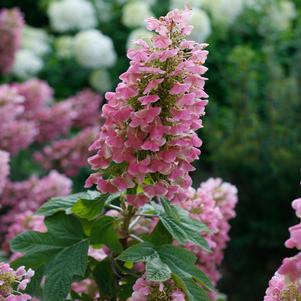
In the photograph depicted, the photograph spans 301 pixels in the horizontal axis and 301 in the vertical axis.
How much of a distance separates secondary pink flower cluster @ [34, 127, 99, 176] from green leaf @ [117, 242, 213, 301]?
5.39 ft

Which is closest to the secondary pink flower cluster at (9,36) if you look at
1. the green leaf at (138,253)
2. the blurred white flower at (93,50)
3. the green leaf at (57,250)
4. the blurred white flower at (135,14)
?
the blurred white flower at (93,50)

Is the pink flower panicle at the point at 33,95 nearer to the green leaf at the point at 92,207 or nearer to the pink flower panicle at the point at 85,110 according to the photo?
the pink flower panicle at the point at 85,110

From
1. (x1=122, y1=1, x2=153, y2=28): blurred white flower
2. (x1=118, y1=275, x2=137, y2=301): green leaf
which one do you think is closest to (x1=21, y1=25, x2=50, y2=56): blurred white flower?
(x1=122, y1=1, x2=153, y2=28): blurred white flower

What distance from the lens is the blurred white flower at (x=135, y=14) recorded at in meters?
5.30

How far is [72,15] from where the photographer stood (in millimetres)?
5469

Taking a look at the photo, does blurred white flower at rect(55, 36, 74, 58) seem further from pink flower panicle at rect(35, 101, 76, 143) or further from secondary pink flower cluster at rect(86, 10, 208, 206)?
secondary pink flower cluster at rect(86, 10, 208, 206)

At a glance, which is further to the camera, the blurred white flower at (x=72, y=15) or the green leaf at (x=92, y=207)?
the blurred white flower at (x=72, y=15)

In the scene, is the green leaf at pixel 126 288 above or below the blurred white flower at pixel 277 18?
below

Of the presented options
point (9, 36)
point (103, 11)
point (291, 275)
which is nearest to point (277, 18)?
point (103, 11)

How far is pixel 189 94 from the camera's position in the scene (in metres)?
1.37

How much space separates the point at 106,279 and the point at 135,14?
387 cm

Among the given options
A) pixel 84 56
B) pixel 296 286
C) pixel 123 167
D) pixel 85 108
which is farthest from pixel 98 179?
pixel 84 56

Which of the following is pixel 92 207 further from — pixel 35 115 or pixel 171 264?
pixel 35 115

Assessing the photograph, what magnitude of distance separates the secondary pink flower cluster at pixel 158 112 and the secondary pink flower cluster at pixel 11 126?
1473mm
